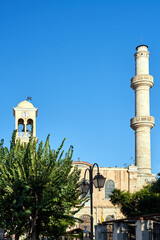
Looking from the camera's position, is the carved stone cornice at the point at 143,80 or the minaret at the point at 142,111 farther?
the carved stone cornice at the point at 143,80

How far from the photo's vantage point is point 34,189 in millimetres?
22719

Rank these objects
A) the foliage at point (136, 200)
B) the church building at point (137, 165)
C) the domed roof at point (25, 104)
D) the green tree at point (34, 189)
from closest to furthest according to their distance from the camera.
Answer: the green tree at point (34, 189)
the foliage at point (136, 200)
the domed roof at point (25, 104)
the church building at point (137, 165)

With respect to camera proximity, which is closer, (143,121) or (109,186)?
(143,121)

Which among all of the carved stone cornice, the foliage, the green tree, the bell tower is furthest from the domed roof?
the green tree

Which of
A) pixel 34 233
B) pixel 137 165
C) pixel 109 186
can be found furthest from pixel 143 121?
pixel 34 233

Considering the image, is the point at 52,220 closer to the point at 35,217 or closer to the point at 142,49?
the point at 35,217

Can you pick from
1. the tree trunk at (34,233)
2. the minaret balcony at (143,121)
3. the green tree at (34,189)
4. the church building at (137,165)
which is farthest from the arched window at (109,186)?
the tree trunk at (34,233)

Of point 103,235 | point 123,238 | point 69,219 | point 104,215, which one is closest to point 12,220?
point 69,219

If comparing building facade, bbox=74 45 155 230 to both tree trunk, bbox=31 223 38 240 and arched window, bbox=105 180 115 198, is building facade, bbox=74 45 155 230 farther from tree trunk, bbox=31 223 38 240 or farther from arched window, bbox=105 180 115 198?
tree trunk, bbox=31 223 38 240

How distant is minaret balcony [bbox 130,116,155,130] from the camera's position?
46812mm

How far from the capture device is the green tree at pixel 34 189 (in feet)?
73.6

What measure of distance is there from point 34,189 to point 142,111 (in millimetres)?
26770

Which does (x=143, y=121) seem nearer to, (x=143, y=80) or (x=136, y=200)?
(x=143, y=80)

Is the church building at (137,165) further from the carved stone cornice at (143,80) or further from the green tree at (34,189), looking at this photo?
→ the green tree at (34,189)
